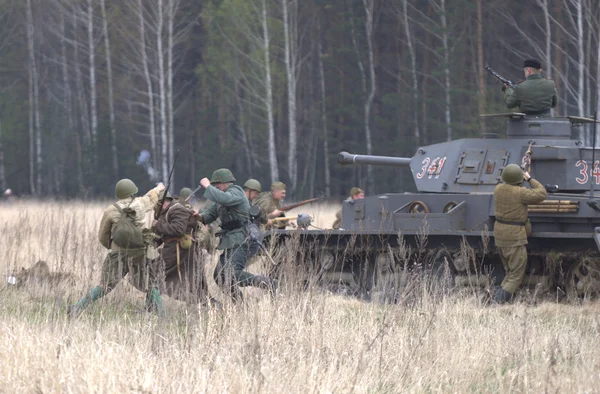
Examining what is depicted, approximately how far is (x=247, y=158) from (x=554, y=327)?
29371 millimetres

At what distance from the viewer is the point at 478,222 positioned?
454 inches

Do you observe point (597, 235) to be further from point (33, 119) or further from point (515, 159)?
point (33, 119)

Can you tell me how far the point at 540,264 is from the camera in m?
11.6

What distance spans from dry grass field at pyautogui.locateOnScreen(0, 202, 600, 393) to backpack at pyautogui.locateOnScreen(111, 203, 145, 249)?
0.50 meters

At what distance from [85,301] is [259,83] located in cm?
2512

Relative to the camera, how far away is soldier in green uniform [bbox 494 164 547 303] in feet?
35.4

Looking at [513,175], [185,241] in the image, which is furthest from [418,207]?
[185,241]

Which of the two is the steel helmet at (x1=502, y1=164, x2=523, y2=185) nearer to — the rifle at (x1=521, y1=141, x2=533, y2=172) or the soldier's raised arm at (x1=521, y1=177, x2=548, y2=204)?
the soldier's raised arm at (x1=521, y1=177, x2=548, y2=204)

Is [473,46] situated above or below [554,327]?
above

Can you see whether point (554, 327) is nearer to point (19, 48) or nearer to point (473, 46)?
point (473, 46)

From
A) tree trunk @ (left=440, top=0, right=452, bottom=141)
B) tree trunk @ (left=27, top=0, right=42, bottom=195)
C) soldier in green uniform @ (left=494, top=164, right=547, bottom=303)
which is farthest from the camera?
tree trunk @ (left=27, top=0, right=42, bottom=195)

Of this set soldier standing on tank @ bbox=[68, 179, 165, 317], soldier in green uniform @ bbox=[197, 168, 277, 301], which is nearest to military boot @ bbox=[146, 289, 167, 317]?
soldier standing on tank @ bbox=[68, 179, 165, 317]

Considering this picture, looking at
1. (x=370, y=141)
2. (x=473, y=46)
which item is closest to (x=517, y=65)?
(x=473, y=46)

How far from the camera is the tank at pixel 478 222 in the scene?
1106cm
